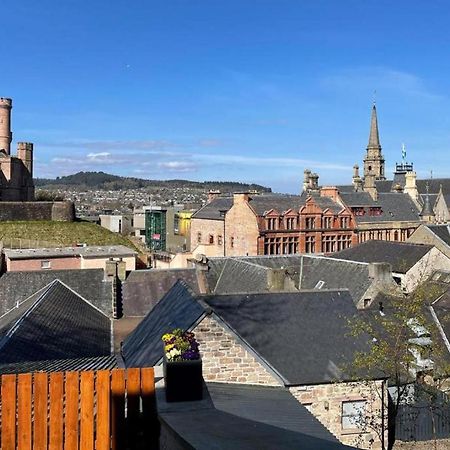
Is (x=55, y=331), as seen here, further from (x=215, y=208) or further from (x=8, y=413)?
(x=215, y=208)

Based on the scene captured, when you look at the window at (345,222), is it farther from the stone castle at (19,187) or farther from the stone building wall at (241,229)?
the stone castle at (19,187)

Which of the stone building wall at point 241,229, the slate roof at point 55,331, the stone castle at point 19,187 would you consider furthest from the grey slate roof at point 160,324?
the stone castle at point 19,187

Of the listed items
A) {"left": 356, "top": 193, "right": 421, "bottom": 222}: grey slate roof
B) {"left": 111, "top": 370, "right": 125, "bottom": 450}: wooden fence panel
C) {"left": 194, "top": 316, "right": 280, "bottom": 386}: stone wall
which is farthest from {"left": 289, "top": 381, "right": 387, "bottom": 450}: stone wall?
{"left": 356, "top": 193, "right": 421, "bottom": 222}: grey slate roof

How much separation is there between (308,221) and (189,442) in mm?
47265

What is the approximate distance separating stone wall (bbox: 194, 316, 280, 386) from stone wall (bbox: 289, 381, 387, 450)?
6.57 feet

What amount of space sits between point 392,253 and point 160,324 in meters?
25.2

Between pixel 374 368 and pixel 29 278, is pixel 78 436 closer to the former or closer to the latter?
pixel 374 368

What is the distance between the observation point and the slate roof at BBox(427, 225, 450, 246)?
41.1 metres

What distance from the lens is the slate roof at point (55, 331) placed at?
60.0 feet

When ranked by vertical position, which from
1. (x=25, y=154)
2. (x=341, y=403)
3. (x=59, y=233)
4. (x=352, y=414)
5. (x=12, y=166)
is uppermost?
(x=25, y=154)

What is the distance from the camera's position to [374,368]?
15.3 meters

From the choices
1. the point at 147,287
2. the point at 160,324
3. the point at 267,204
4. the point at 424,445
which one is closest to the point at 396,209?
the point at 267,204

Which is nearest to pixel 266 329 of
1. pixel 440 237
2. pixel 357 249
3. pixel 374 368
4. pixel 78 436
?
pixel 374 368

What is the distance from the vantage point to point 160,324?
15258 mm
